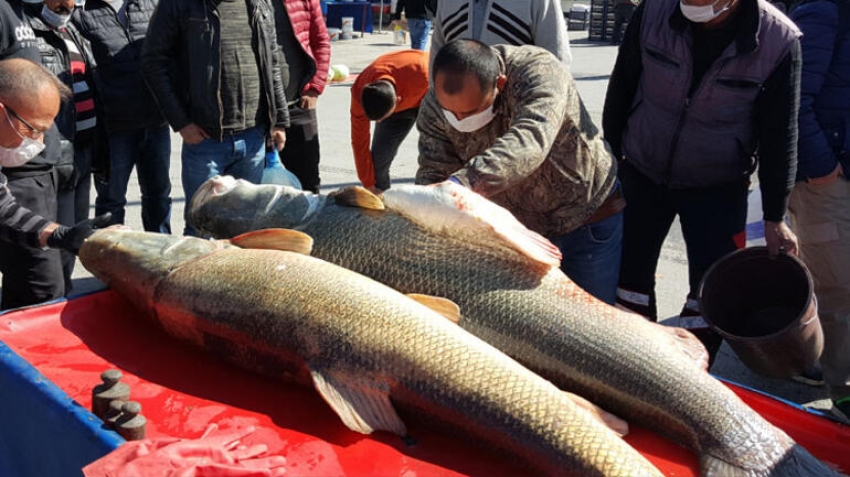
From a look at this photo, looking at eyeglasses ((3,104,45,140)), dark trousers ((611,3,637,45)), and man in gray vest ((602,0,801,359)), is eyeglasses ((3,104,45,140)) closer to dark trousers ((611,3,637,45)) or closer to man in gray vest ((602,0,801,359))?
man in gray vest ((602,0,801,359))

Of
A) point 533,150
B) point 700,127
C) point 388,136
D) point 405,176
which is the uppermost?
point 533,150

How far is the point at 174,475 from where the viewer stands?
1962 mm

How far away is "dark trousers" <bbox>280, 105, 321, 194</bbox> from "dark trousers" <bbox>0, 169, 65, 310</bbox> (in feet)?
6.29

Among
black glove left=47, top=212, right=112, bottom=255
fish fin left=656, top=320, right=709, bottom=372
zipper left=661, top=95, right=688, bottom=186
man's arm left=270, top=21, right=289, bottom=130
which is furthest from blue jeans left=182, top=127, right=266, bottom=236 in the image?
fish fin left=656, top=320, right=709, bottom=372

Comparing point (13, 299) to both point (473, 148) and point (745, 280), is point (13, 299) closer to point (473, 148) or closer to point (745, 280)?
point (473, 148)

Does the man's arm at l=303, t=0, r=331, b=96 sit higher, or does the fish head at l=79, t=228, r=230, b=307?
the man's arm at l=303, t=0, r=331, b=96

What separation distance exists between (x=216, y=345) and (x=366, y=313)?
544mm

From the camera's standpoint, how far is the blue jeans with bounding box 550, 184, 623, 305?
353 centimetres

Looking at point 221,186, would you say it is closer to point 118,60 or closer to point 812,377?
point 118,60

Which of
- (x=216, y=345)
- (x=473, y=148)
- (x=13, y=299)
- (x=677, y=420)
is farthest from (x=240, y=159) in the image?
(x=677, y=420)

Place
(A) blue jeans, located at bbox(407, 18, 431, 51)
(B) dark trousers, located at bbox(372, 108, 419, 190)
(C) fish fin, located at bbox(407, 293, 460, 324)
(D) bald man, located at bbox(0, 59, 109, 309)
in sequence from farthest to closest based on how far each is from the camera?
(A) blue jeans, located at bbox(407, 18, 431, 51)
(B) dark trousers, located at bbox(372, 108, 419, 190)
(D) bald man, located at bbox(0, 59, 109, 309)
(C) fish fin, located at bbox(407, 293, 460, 324)

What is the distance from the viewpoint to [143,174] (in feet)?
17.8

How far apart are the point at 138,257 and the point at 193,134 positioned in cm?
207

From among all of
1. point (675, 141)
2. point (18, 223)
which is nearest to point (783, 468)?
point (675, 141)
